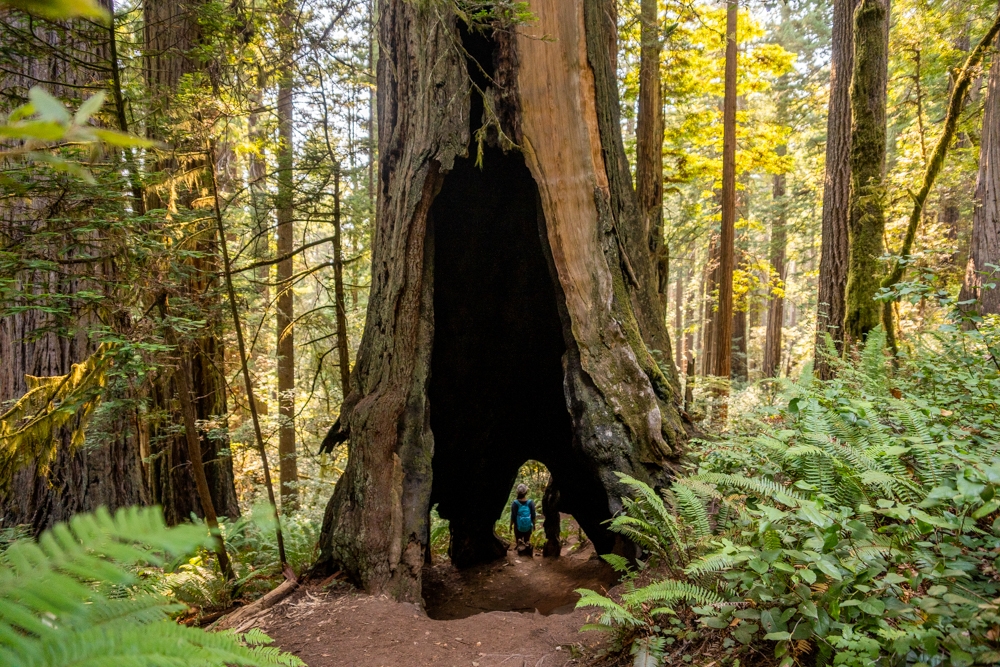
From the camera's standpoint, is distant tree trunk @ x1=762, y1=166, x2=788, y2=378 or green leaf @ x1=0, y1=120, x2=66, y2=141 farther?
Result: distant tree trunk @ x1=762, y1=166, x2=788, y2=378

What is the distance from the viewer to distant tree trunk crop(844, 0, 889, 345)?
23.2 feet

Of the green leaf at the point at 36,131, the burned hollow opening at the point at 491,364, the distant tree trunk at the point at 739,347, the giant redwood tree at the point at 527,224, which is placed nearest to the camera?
the green leaf at the point at 36,131

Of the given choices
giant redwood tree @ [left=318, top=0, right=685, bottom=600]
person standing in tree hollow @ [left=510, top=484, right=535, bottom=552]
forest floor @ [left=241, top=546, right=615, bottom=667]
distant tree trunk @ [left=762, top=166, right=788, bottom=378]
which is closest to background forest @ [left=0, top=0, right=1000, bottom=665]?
giant redwood tree @ [left=318, top=0, right=685, bottom=600]

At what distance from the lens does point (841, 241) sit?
26.8 feet

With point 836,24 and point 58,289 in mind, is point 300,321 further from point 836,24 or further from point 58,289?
point 836,24

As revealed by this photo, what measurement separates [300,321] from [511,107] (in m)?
4.52

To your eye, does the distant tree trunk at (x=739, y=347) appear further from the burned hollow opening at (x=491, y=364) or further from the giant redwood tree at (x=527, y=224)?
the giant redwood tree at (x=527, y=224)

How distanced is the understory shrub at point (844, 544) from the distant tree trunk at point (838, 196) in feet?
13.6

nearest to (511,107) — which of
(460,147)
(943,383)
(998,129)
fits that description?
(460,147)

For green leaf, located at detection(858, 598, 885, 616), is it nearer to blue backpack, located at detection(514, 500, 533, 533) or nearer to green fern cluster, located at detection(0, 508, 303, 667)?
green fern cluster, located at detection(0, 508, 303, 667)

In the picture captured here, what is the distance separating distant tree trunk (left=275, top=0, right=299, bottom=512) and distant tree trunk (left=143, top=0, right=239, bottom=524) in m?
0.95

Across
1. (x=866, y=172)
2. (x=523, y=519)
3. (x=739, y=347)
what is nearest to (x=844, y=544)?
(x=866, y=172)

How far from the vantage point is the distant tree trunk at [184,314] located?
213 inches

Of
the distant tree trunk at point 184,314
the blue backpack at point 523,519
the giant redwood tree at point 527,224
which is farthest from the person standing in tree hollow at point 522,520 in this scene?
the distant tree trunk at point 184,314
